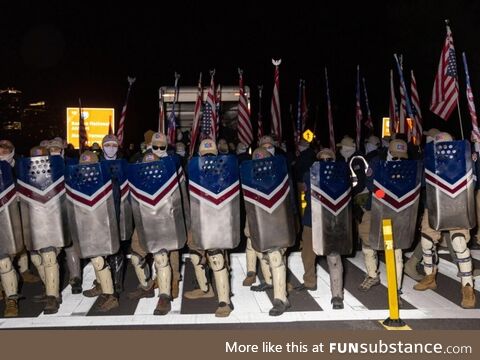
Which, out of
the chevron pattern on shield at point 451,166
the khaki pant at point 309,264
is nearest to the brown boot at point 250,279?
the khaki pant at point 309,264

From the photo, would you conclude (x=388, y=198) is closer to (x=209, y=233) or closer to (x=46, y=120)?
(x=209, y=233)

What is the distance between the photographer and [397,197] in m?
6.99

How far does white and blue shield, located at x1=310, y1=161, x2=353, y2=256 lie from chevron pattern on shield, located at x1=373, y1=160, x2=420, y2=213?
405mm

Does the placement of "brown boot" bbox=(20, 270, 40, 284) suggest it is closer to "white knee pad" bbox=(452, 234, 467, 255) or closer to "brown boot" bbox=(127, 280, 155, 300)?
"brown boot" bbox=(127, 280, 155, 300)

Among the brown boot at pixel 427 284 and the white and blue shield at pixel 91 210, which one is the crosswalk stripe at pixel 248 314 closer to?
the brown boot at pixel 427 284

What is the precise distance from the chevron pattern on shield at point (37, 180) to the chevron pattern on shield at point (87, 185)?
33 centimetres

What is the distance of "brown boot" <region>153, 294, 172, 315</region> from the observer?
7.14 metres

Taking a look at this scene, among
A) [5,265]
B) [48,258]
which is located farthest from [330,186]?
[5,265]

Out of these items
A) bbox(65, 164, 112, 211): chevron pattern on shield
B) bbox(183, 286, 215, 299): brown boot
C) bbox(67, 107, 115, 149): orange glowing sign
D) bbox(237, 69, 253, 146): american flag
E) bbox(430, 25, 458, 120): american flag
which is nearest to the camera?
bbox(65, 164, 112, 211): chevron pattern on shield

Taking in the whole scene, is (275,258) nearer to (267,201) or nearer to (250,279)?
(267,201)

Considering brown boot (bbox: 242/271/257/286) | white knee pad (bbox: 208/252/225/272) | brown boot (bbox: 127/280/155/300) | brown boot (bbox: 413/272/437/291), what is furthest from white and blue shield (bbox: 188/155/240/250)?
brown boot (bbox: 413/272/437/291)

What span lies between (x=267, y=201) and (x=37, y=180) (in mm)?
2941

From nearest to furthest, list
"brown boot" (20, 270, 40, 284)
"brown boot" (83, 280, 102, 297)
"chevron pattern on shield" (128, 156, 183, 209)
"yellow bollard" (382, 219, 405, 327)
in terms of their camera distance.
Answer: "yellow bollard" (382, 219, 405, 327)
"chevron pattern on shield" (128, 156, 183, 209)
"brown boot" (83, 280, 102, 297)
"brown boot" (20, 270, 40, 284)

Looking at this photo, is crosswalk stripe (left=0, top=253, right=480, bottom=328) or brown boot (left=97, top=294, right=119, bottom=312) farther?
brown boot (left=97, top=294, right=119, bottom=312)
